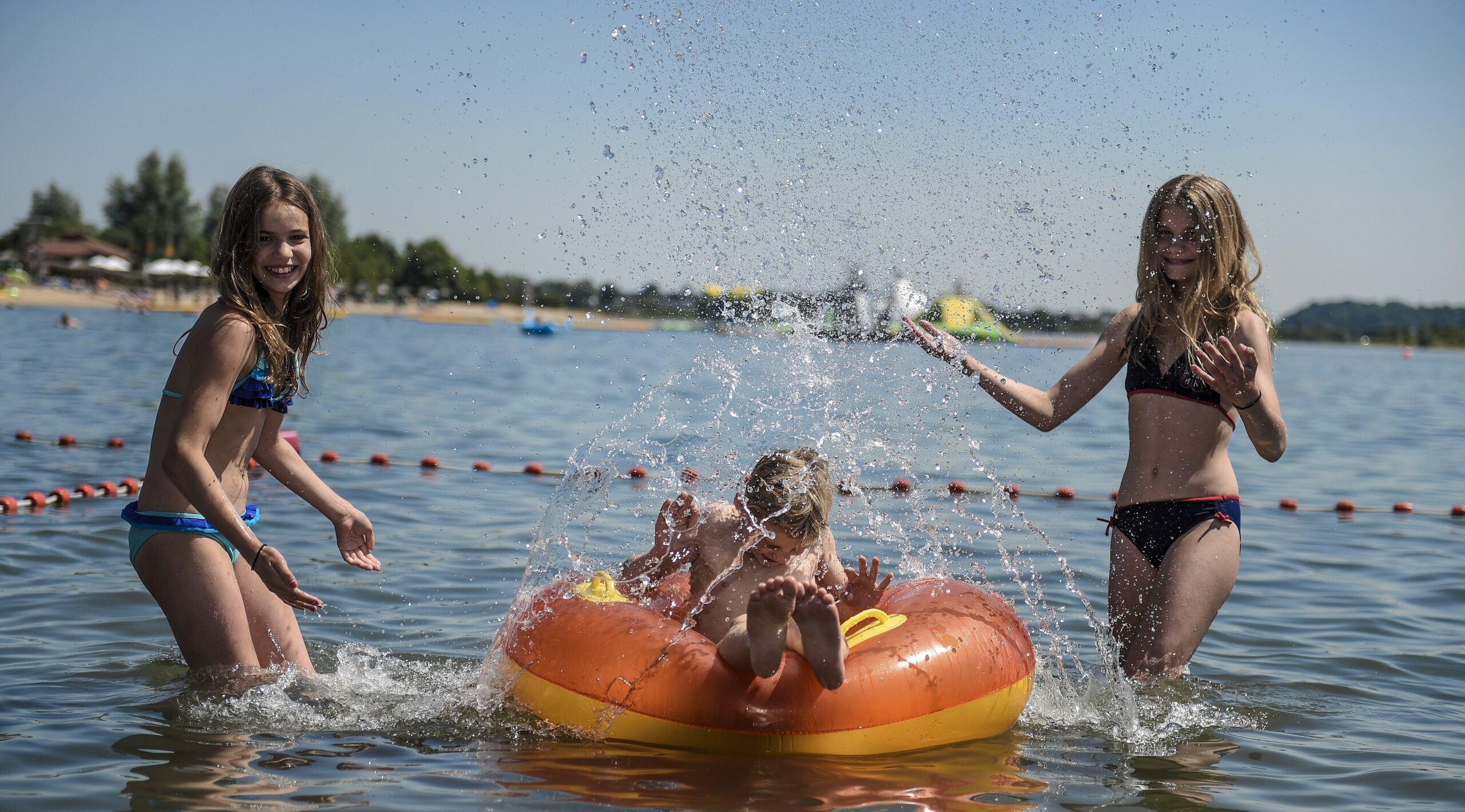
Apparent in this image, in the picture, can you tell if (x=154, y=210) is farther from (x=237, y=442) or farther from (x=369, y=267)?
(x=237, y=442)

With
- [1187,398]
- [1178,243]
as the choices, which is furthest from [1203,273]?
[1187,398]

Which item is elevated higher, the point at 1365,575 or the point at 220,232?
the point at 220,232

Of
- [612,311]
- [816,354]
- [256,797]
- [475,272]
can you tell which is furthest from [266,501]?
[475,272]

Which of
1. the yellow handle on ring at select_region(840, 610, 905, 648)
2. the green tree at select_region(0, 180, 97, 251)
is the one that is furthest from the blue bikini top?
the green tree at select_region(0, 180, 97, 251)

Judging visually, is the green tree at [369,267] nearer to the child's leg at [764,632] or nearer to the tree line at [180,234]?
the tree line at [180,234]

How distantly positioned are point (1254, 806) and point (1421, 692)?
212 cm

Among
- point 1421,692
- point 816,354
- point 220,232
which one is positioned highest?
point 220,232

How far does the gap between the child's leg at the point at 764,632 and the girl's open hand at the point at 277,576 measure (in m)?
1.32

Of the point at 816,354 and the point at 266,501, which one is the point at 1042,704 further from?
the point at 266,501

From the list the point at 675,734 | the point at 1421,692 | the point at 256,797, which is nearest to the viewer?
the point at 256,797

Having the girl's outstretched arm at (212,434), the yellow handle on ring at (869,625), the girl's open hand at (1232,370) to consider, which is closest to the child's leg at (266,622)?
the girl's outstretched arm at (212,434)

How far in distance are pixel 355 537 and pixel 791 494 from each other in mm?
1555

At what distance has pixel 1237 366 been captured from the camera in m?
4.21

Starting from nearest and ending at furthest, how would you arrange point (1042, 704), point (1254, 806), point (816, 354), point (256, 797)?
point (256, 797) < point (1254, 806) < point (1042, 704) < point (816, 354)
